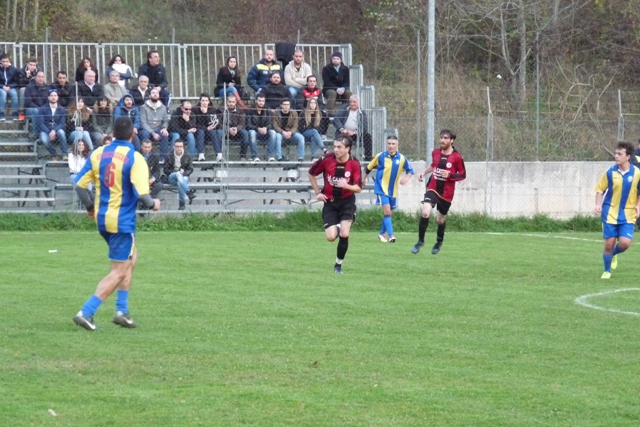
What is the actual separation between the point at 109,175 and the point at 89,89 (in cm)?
1457

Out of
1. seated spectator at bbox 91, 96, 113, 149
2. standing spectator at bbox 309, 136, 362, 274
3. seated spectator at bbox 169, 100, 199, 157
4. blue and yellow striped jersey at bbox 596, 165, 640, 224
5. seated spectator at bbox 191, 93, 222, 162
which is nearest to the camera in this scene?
blue and yellow striped jersey at bbox 596, 165, 640, 224

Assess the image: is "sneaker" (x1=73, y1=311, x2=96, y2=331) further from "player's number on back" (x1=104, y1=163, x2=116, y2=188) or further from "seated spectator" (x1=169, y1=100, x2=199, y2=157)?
"seated spectator" (x1=169, y1=100, x2=199, y2=157)

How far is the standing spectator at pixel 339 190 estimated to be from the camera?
13703mm

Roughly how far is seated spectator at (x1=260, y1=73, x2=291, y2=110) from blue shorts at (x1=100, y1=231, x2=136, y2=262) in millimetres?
14806

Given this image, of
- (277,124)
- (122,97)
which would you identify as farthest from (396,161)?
(122,97)

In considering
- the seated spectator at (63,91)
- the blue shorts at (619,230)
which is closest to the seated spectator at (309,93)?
the seated spectator at (63,91)

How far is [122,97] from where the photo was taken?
74.2 feet

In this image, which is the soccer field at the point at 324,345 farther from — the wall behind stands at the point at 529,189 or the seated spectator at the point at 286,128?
the wall behind stands at the point at 529,189

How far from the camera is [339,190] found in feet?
45.5

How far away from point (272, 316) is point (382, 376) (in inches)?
109

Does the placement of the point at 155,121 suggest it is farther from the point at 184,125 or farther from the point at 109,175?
the point at 109,175

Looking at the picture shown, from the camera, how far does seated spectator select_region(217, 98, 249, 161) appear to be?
2294 centimetres

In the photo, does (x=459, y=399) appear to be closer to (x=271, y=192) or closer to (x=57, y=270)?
(x=57, y=270)

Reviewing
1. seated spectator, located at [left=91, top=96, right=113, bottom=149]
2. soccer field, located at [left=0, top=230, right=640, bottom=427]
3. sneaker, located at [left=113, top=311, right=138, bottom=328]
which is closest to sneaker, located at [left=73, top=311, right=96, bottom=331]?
soccer field, located at [left=0, top=230, right=640, bottom=427]
